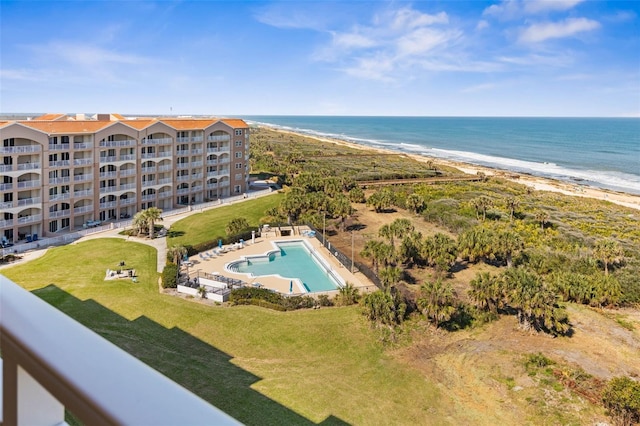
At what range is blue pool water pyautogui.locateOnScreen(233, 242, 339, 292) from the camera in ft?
117

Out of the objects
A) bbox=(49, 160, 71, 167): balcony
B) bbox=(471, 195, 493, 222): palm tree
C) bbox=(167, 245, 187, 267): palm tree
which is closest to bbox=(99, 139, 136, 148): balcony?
bbox=(49, 160, 71, 167): balcony

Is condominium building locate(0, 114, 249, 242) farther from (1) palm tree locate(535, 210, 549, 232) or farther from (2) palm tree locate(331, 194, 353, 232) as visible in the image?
(1) palm tree locate(535, 210, 549, 232)

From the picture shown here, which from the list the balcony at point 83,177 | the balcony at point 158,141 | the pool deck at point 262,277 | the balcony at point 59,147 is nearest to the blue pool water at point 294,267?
the pool deck at point 262,277

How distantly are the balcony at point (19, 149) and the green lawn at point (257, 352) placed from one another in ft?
46.0

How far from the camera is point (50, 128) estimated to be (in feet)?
154

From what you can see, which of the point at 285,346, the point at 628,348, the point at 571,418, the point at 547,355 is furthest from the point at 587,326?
the point at 285,346

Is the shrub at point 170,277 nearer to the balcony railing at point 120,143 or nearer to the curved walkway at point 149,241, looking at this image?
the curved walkway at point 149,241

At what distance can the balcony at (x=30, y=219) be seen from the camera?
43.8 m

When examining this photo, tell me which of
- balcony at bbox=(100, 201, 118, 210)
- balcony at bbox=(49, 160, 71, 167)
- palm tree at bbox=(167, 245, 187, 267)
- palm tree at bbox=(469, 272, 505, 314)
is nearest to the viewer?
palm tree at bbox=(469, 272, 505, 314)

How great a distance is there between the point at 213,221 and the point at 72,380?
5113 centimetres

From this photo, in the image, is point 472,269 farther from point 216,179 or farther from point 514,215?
point 216,179

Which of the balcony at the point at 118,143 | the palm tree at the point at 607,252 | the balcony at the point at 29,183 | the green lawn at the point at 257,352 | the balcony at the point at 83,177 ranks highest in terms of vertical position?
the balcony at the point at 118,143

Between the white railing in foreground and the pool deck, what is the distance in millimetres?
31173

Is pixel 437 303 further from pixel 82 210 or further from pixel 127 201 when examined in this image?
pixel 127 201
